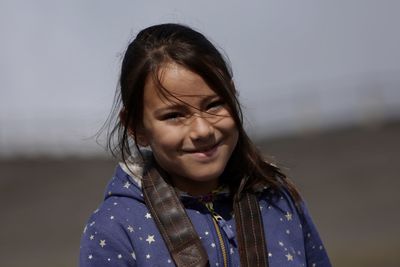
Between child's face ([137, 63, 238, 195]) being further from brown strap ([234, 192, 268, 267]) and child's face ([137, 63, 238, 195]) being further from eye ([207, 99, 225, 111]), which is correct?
brown strap ([234, 192, 268, 267])

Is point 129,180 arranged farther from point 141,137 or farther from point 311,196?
point 311,196

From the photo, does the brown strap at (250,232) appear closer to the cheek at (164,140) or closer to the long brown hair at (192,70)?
the long brown hair at (192,70)

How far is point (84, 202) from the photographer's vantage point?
63.0 feet

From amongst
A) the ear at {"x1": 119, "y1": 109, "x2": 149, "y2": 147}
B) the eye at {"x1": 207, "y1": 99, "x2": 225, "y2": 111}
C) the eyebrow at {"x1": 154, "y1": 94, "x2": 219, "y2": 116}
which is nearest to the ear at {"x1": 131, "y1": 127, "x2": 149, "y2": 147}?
the ear at {"x1": 119, "y1": 109, "x2": 149, "y2": 147}

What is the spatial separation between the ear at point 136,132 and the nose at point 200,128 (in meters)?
0.21

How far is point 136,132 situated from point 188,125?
25cm

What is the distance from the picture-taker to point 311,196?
16844 millimetres

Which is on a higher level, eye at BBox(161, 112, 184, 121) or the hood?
eye at BBox(161, 112, 184, 121)

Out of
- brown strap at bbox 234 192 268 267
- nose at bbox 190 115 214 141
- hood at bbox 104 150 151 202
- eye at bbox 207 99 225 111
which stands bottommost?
brown strap at bbox 234 192 268 267

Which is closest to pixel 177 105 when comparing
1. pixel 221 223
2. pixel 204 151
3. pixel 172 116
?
pixel 172 116

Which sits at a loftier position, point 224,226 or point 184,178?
point 184,178

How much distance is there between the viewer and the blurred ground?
12820mm

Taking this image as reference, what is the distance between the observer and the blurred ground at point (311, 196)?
1282 cm

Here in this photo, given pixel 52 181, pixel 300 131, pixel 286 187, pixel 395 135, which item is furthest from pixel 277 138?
pixel 286 187
